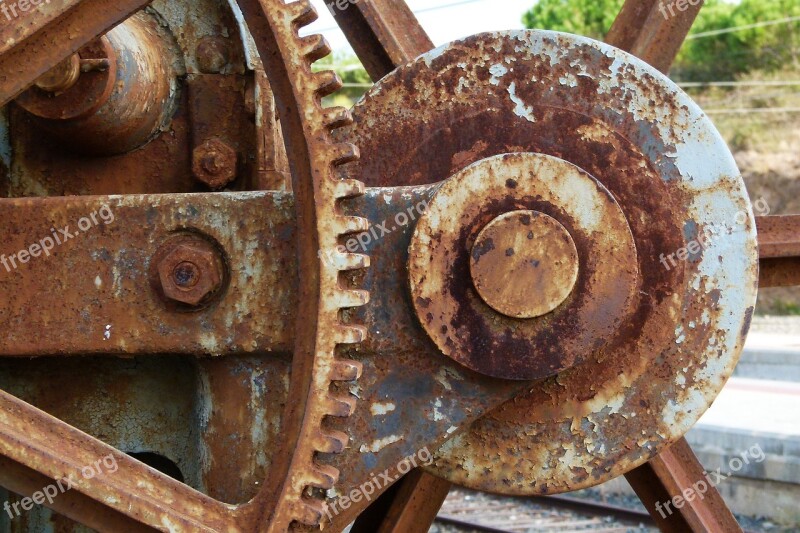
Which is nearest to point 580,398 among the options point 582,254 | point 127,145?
point 582,254

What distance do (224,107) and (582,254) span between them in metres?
0.91

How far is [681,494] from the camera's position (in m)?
2.38

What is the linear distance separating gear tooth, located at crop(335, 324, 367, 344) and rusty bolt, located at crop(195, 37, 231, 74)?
87 centimetres

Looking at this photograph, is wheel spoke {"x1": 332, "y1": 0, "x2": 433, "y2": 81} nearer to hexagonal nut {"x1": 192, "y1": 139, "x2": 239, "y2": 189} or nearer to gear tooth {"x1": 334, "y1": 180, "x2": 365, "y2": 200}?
hexagonal nut {"x1": 192, "y1": 139, "x2": 239, "y2": 189}

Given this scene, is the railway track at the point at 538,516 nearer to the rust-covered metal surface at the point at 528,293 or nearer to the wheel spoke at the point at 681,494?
the wheel spoke at the point at 681,494

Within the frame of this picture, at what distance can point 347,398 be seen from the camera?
59.0 inches

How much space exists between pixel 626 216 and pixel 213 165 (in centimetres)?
91

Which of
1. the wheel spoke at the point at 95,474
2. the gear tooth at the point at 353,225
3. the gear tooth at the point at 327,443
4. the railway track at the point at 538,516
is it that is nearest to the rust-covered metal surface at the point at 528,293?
the gear tooth at the point at 353,225

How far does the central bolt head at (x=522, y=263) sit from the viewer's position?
1553 millimetres

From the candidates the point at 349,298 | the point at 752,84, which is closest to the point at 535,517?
the point at 349,298

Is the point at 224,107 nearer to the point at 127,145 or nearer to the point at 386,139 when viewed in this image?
the point at 127,145

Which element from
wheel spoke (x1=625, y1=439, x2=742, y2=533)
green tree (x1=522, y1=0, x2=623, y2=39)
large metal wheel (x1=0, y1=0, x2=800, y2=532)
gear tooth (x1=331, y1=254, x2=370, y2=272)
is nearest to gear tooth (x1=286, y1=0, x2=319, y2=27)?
large metal wheel (x1=0, y1=0, x2=800, y2=532)

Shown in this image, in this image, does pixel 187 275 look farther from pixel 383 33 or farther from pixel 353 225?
pixel 383 33

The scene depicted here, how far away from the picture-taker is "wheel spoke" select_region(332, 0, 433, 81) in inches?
97.7
